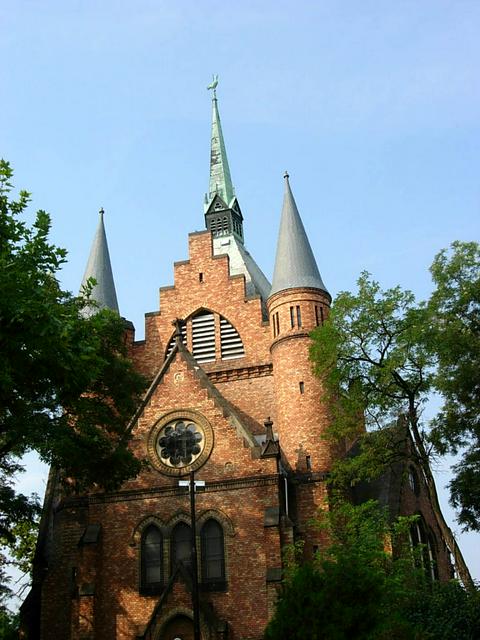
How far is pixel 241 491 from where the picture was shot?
1179 inches

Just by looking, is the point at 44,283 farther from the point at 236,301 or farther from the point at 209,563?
the point at 236,301

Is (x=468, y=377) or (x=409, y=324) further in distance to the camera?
(x=409, y=324)

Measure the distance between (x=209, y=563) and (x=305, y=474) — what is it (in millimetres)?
4914

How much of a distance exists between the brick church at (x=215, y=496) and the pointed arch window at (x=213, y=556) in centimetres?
4

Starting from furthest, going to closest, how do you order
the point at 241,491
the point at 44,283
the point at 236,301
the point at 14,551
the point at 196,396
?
the point at 14,551
the point at 236,301
the point at 196,396
the point at 241,491
the point at 44,283

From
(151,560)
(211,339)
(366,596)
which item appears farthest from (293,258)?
(366,596)

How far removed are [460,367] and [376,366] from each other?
3128 mm

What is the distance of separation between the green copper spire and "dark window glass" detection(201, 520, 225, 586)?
26020 millimetres

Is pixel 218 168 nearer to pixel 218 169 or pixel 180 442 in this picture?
pixel 218 169

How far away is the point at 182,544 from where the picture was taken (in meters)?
30.0

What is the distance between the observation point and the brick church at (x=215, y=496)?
28.6 meters

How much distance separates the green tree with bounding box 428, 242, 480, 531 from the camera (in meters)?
26.4

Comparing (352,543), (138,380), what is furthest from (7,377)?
(352,543)

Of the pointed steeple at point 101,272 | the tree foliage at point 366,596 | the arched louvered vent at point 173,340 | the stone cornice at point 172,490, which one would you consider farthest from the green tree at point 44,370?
the pointed steeple at point 101,272
